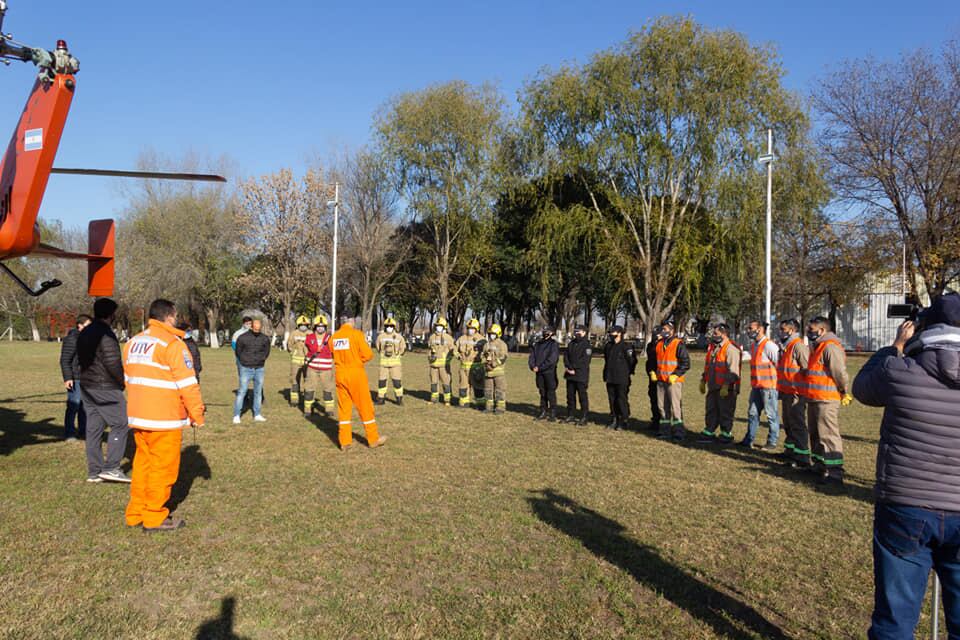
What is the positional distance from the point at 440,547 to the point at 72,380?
7326mm

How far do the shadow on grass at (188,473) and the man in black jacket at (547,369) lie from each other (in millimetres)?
6887

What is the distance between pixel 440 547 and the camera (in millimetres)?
5828

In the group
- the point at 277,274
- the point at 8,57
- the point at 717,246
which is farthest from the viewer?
the point at 277,274

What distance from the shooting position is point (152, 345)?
241 inches

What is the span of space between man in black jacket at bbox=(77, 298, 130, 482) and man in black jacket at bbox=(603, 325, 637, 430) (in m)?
8.20

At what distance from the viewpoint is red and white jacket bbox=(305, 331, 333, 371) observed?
46.0 feet

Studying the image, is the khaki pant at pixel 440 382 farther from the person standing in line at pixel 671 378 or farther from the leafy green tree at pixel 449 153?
the leafy green tree at pixel 449 153

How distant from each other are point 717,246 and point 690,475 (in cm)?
2380

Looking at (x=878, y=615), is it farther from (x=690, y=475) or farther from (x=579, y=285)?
(x=579, y=285)

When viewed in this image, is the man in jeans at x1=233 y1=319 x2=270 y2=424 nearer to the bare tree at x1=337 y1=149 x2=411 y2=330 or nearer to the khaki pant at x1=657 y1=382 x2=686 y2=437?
the khaki pant at x1=657 y1=382 x2=686 y2=437

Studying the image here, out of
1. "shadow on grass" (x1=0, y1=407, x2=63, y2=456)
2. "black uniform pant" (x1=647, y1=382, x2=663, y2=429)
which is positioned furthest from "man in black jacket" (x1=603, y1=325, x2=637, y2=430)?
"shadow on grass" (x1=0, y1=407, x2=63, y2=456)

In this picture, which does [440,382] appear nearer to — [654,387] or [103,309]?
[654,387]

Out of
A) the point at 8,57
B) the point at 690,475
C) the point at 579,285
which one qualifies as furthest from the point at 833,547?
the point at 579,285

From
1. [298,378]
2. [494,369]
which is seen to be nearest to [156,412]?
[298,378]
